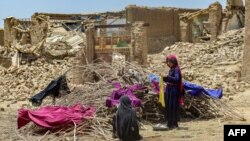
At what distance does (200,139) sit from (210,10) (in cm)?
2240

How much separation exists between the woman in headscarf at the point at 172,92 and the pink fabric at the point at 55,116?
138 centimetres

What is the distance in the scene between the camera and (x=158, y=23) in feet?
102

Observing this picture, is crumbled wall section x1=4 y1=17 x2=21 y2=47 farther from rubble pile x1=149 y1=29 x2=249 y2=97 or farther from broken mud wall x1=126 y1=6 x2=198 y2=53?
rubble pile x1=149 y1=29 x2=249 y2=97

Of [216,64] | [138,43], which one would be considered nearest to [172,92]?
[138,43]

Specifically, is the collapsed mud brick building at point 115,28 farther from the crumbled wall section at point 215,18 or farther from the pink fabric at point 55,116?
the pink fabric at point 55,116

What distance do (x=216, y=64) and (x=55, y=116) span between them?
11461 mm

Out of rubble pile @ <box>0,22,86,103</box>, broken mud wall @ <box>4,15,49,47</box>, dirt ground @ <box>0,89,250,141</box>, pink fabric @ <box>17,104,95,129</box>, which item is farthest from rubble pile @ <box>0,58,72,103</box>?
pink fabric @ <box>17,104,95,129</box>

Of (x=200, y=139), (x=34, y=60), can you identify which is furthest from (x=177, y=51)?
(x=200, y=139)

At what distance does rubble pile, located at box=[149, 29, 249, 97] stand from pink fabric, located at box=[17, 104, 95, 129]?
371cm

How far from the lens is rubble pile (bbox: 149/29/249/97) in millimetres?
16016

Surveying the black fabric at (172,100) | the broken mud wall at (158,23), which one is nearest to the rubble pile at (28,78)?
the broken mud wall at (158,23)

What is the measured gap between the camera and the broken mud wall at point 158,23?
30.5 meters

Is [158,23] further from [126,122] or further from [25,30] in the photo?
[126,122]

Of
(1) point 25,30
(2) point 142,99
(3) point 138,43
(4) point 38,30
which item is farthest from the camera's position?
(1) point 25,30
